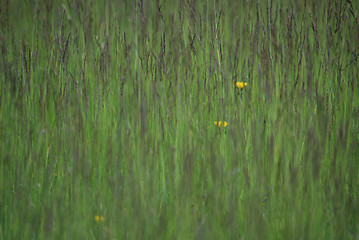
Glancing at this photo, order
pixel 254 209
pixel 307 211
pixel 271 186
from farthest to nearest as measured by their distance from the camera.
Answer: pixel 271 186
pixel 307 211
pixel 254 209

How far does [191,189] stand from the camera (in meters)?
1.56

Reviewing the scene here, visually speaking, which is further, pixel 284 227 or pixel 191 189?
pixel 191 189

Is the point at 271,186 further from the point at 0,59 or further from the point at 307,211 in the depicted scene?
the point at 0,59

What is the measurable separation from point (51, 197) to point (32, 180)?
13 centimetres

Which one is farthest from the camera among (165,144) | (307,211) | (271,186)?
(165,144)

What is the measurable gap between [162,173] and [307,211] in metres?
0.63

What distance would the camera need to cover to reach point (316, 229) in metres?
1.46

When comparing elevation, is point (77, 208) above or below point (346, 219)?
above

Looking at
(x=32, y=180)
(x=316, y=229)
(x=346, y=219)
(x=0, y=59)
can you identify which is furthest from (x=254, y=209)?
(x=0, y=59)

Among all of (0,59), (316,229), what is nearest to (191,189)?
(316,229)

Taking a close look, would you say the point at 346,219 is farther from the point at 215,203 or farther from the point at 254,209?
the point at 215,203

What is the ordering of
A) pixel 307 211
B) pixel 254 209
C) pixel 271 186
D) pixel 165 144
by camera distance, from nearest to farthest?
pixel 254 209 < pixel 307 211 < pixel 271 186 < pixel 165 144

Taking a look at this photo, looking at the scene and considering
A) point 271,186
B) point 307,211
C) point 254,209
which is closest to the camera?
point 254,209

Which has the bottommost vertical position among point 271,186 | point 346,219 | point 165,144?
point 346,219
